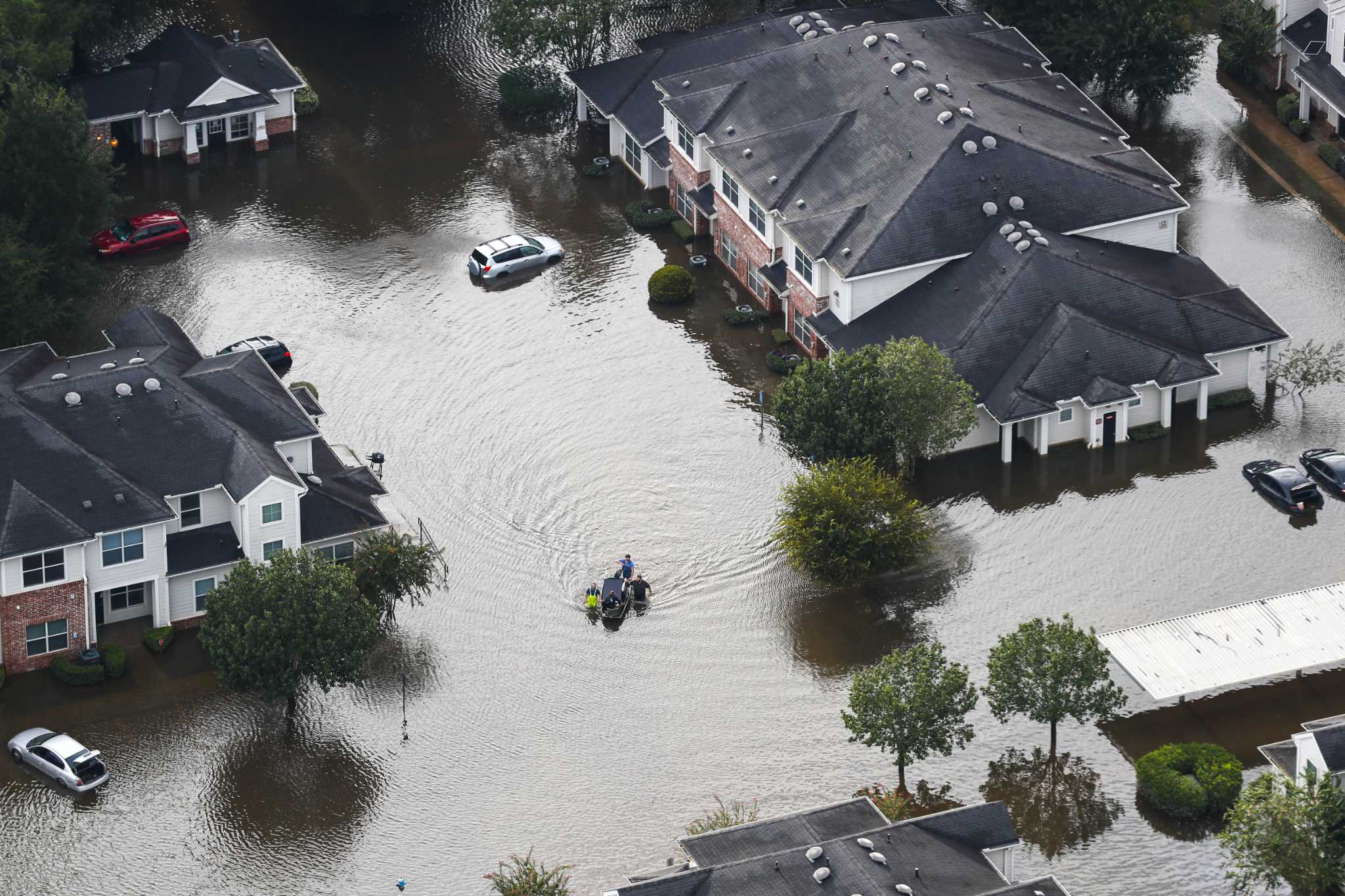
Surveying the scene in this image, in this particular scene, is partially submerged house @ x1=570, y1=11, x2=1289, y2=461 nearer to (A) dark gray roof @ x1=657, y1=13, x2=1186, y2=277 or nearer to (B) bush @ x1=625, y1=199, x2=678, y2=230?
(A) dark gray roof @ x1=657, y1=13, x2=1186, y2=277

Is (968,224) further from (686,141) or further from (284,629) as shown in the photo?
(284,629)

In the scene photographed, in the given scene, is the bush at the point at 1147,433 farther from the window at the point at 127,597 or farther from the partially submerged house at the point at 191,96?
the partially submerged house at the point at 191,96

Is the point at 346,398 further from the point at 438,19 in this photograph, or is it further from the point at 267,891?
the point at 438,19

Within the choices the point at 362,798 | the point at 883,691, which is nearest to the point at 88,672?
the point at 362,798

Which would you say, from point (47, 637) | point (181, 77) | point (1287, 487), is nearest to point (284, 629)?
point (47, 637)

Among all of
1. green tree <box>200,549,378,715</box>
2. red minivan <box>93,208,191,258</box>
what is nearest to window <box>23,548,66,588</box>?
green tree <box>200,549,378,715</box>

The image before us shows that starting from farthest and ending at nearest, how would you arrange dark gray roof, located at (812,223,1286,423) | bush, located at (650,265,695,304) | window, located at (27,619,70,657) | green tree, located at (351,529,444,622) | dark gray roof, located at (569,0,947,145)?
dark gray roof, located at (569,0,947,145), bush, located at (650,265,695,304), dark gray roof, located at (812,223,1286,423), green tree, located at (351,529,444,622), window, located at (27,619,70,657)
